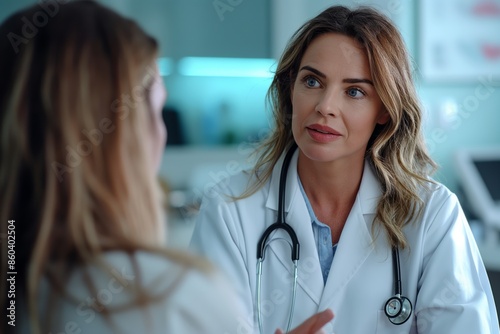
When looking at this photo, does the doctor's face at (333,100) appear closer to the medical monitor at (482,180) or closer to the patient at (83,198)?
the patient at (83,198)

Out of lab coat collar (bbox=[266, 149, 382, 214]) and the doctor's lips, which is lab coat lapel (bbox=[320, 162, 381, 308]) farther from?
the doctor's lips

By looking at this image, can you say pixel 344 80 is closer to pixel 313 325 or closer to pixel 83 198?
pixel 313 325

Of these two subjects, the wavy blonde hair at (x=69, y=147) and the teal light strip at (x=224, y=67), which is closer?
the wavy blonde hair at (x=69, y=147)

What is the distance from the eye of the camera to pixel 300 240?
1246 millimetres

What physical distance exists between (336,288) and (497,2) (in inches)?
77.5

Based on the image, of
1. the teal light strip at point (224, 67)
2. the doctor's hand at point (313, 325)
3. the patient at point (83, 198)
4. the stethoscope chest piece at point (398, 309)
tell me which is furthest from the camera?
the teal light strip at point (224, 67)

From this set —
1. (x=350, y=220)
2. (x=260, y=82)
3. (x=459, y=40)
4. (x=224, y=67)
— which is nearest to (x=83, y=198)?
(x=350, y=220)

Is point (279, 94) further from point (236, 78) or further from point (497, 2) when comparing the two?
point (497, 2)

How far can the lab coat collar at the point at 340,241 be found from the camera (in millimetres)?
1206

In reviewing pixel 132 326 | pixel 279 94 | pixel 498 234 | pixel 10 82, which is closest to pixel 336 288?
pixel 279 94

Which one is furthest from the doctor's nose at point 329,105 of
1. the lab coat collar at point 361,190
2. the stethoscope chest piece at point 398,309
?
the stethoscope chest piece at point 398,309

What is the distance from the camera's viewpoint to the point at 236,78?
100.0 inches

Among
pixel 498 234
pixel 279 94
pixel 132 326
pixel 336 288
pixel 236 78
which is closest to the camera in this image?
pixel 132 326

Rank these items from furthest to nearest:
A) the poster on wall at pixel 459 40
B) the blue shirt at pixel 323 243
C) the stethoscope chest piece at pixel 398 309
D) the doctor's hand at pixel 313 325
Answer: the poster on wall at pixel 459 40
the blue shirt at pixel 323 243
the stethoscope chest piece at pixel 398 309
the doctor's hand at pixel 313 325
